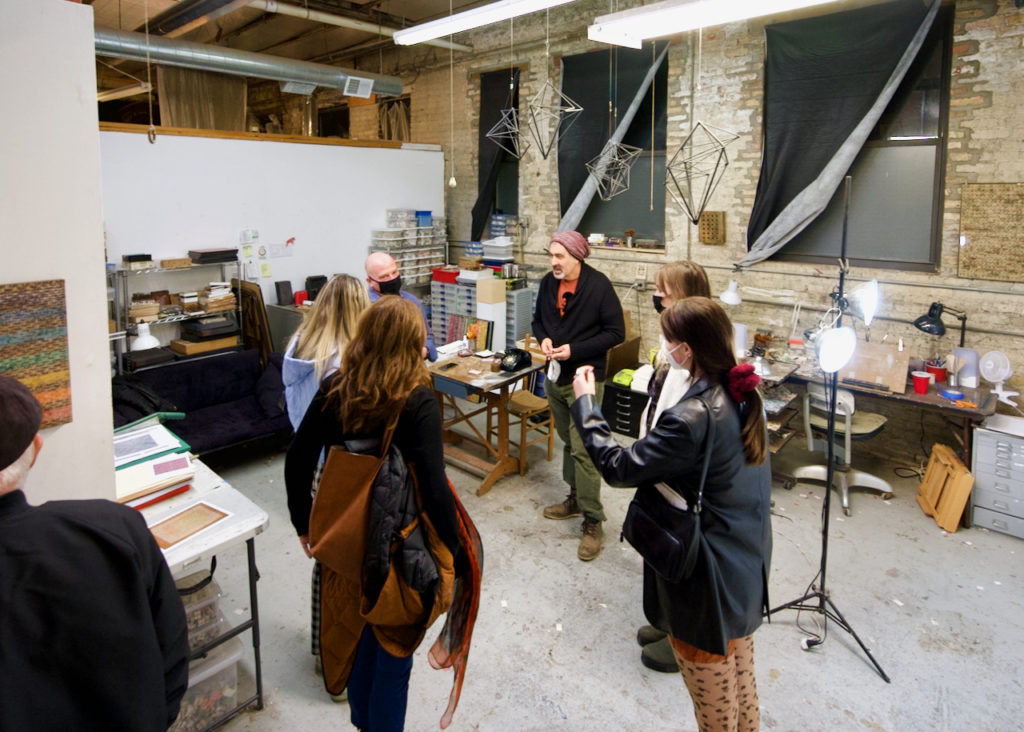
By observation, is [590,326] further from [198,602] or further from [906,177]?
[906,177]

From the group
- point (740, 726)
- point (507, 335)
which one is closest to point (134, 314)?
point (507, 335)

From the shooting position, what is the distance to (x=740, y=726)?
2.24 meters

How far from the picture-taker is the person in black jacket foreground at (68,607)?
1.21m

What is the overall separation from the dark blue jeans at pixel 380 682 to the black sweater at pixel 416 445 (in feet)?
1.25

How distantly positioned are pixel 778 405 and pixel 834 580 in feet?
4.31

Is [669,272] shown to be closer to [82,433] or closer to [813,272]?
[82,433]

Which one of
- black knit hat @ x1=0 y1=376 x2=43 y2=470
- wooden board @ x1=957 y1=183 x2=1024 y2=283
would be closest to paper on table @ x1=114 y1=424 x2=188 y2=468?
black knit hat @ x1=0 y1=376 x2=43 y2=470

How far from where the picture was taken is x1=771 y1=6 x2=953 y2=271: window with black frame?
4949mm

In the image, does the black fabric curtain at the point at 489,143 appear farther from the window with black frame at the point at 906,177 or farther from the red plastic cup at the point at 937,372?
the red plastic cup at the point at 937,372

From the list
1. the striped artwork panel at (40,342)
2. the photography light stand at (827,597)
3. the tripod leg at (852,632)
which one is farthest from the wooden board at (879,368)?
the striped artwork panel at (40,342)

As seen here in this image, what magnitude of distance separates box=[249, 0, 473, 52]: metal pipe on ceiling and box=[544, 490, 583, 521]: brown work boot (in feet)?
16.0

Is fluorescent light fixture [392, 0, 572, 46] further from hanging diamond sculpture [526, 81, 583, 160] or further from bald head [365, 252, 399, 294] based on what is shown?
bald head [365, 252, 399, 294]

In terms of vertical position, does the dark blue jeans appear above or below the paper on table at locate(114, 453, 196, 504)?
below

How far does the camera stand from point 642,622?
3.34m
